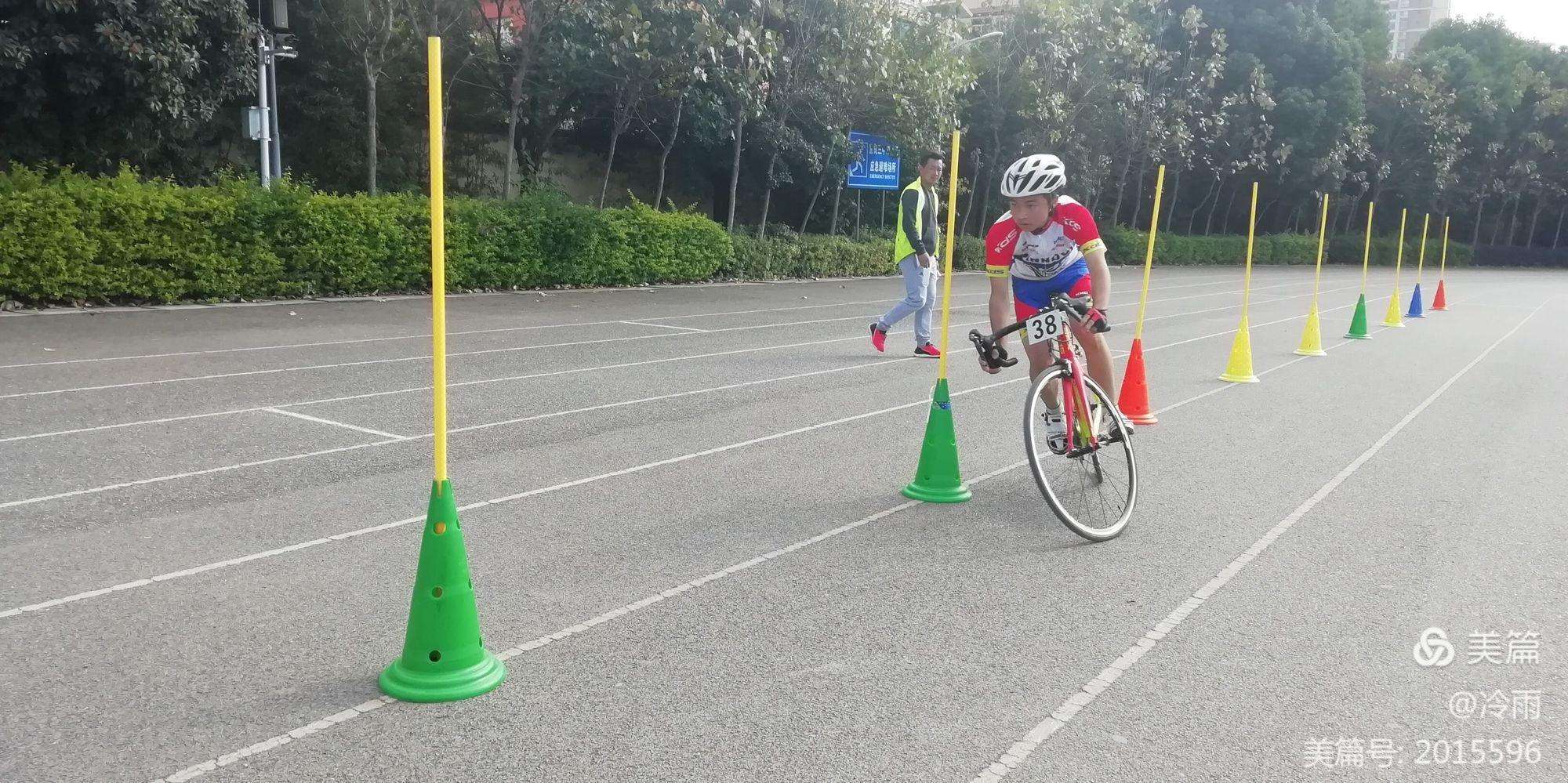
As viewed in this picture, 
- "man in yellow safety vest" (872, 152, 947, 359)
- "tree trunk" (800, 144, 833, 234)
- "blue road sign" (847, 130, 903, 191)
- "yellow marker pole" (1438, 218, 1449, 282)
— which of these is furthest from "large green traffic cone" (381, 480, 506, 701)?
"blue road sign" (847, 130, 903, 191)

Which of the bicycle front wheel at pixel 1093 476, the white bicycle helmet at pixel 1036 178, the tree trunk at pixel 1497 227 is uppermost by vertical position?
the tree trunk at pixel 1497 227

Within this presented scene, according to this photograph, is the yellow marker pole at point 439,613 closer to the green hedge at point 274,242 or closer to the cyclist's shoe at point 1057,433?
the cyclist's shoe at point 1057,433

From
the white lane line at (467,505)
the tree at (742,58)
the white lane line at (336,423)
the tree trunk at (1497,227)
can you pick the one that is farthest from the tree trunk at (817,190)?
the tree trunk at (1497,227)

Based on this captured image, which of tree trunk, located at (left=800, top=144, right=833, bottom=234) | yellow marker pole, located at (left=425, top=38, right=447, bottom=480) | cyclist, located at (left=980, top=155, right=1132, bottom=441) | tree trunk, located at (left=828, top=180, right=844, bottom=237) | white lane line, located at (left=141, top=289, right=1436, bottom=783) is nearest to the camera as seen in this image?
white lane line, located at (left=141, top=289, right=1436, bottom=783)

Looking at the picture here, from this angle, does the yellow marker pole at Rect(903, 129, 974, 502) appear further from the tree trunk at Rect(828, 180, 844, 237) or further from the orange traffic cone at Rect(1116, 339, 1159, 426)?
the tree trunk at Rect(828, 180, 844, 237)

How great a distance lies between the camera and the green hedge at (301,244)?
44.1ft

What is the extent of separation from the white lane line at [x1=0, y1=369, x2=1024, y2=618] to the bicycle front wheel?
6.96ft

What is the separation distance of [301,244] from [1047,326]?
1260cm

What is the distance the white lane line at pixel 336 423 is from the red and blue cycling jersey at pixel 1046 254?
3.92m

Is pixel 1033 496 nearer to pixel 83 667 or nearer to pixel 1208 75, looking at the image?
pixel 83 667

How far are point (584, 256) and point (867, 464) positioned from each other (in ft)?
43.8

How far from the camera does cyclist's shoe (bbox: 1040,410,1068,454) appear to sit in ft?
20.6

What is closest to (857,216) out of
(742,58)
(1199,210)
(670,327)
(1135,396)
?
(742,58)

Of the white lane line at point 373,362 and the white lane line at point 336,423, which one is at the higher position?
the white lane line at point 373,362
